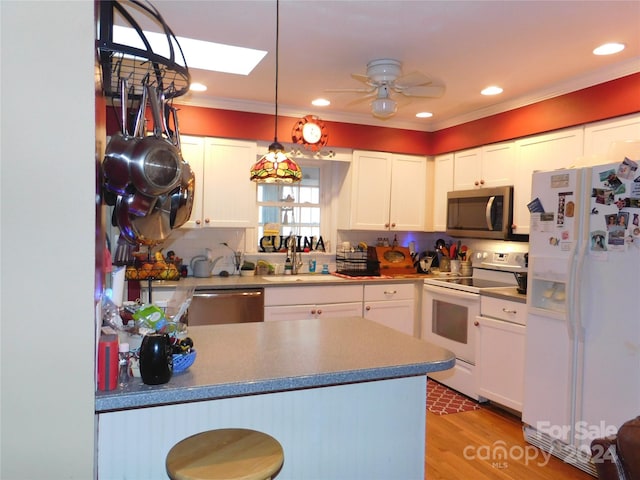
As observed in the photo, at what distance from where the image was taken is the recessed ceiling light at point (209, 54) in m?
2.88

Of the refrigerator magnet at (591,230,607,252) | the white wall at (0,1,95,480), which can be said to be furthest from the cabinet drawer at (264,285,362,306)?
the white wall at (0,1,95,480)

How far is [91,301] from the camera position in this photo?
44.5 inches

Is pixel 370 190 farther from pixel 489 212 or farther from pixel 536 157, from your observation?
pixel 536 157

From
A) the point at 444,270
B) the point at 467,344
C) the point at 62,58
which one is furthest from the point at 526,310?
the point at 62,58

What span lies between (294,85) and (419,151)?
1.73 meters

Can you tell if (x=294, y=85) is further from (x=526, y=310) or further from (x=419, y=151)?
(x=526, y=310)

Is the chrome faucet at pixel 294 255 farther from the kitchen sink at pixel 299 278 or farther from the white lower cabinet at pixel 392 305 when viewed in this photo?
the white lower cabinet at pixel 392 305

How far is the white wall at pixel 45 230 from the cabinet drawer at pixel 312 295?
8.39ft

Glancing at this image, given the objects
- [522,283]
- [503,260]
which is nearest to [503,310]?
[522,283]

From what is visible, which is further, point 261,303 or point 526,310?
point 261,303

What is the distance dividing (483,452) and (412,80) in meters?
2.28

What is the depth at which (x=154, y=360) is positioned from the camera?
A: 1.32 meters

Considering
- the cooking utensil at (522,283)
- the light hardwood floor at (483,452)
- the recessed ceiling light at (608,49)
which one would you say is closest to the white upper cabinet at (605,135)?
the recessed ceiling light at (608,49)

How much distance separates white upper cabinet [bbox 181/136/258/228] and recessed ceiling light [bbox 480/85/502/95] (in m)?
1.94
